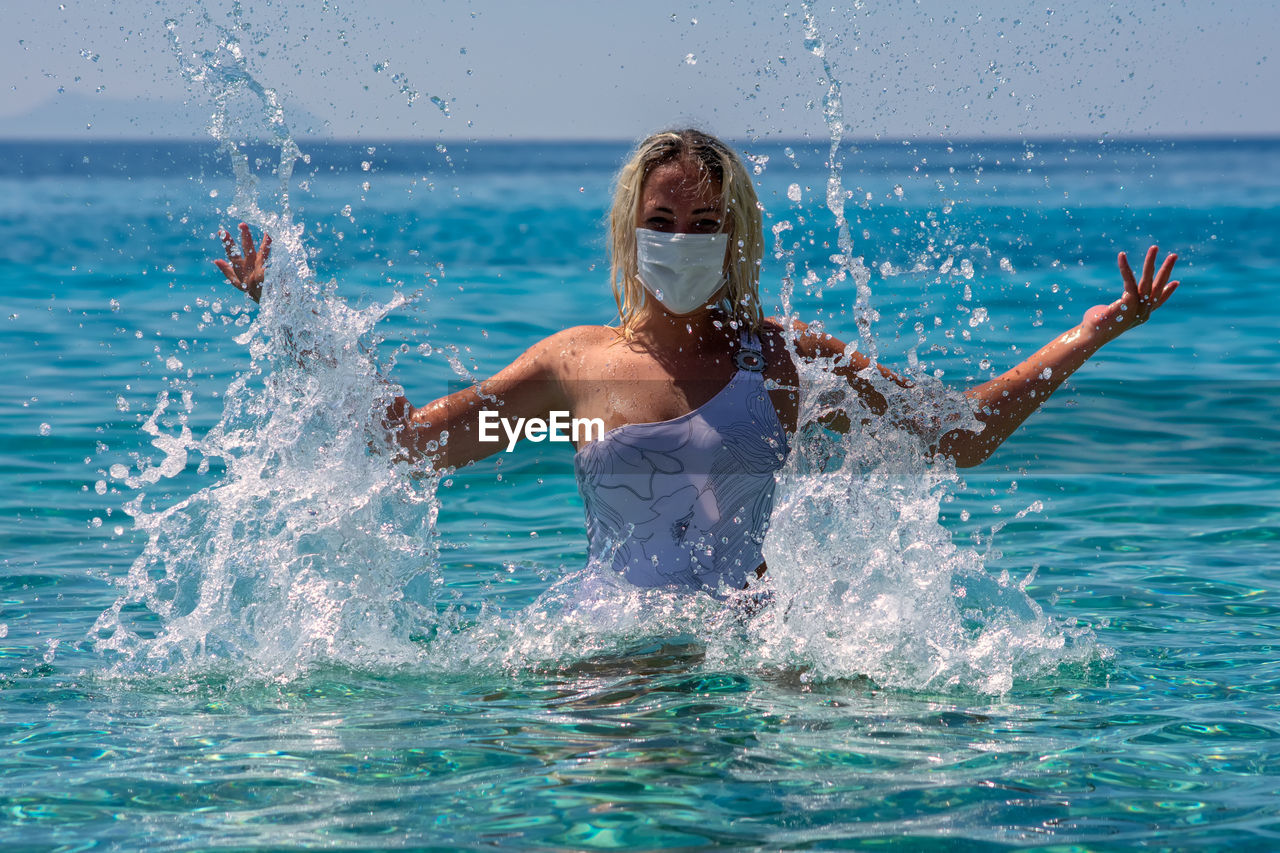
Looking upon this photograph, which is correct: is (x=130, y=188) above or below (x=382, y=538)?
above

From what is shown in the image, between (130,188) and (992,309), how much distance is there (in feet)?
127

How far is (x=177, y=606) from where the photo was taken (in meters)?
4.60

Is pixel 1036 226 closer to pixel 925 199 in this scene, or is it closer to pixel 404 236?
pixel 925 199

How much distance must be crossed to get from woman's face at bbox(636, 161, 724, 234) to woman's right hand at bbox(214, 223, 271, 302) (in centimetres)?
118

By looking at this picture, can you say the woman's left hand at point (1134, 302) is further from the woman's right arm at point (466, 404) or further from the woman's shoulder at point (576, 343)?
the woman's right arm at point (466, 404)

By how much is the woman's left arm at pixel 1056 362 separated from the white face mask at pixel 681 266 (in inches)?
34.1

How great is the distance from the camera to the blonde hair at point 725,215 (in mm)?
3791

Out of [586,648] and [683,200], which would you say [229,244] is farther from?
[586,648]

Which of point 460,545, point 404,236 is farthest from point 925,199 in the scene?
point 460,545

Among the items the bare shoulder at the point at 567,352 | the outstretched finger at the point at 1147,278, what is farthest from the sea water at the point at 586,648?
the outstretched finger at the point at 1147,278

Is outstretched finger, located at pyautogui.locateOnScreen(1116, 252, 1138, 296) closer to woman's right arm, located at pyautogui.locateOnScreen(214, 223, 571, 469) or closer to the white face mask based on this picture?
the white face mask

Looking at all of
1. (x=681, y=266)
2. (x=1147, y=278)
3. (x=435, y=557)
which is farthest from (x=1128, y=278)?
(x=435, y=557)

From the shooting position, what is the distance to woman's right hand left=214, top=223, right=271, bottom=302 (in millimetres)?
3838

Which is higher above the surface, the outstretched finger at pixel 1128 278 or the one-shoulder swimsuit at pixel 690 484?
the outstretched finger at pixel 1128 278
